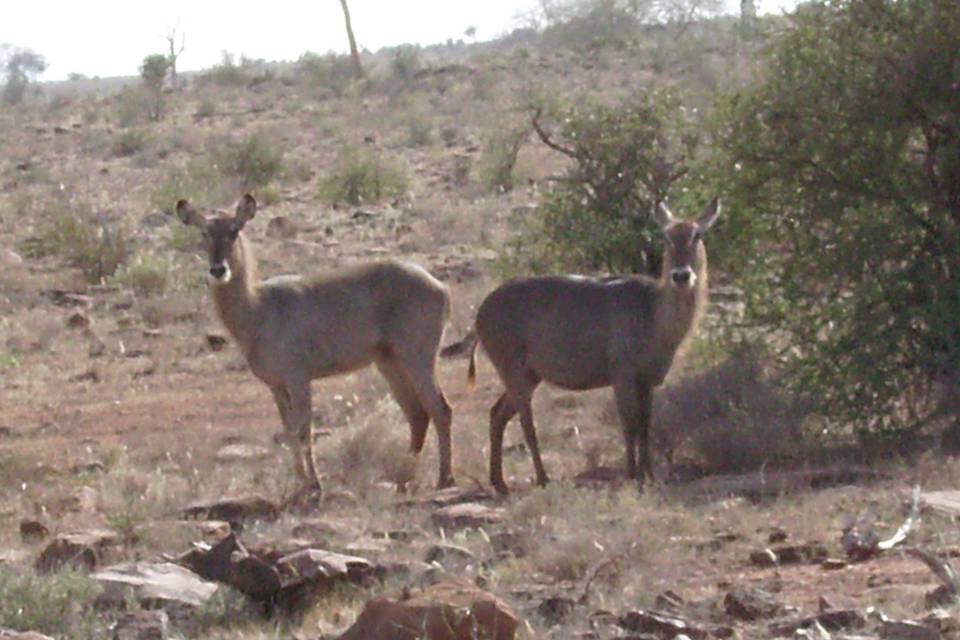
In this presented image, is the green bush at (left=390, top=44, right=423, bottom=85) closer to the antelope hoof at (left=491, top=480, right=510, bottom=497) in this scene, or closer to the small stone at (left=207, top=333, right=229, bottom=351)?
the small stone at (left=207, top=333, right=229, bottom=351)

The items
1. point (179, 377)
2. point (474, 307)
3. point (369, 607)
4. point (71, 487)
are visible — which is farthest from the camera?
point (474, 307)

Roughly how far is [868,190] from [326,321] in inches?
167

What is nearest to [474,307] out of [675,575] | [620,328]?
[620,328]

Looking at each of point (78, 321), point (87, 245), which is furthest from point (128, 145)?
point (78, 321)

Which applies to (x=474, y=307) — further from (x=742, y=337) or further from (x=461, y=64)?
(x=461, y=64)

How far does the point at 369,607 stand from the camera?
7.66m

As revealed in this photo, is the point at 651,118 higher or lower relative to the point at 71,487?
higher

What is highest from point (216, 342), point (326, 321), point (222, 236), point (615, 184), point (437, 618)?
point (222, 236)

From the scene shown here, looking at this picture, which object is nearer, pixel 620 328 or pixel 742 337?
pixel 620 328

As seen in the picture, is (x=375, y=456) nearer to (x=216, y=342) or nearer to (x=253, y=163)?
(x=216, y=342)

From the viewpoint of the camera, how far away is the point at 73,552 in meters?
10.0

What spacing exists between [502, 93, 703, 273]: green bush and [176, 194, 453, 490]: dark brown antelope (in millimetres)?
5276

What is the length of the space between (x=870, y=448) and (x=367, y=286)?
3.94 m

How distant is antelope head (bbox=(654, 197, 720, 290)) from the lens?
1276 centimetres
